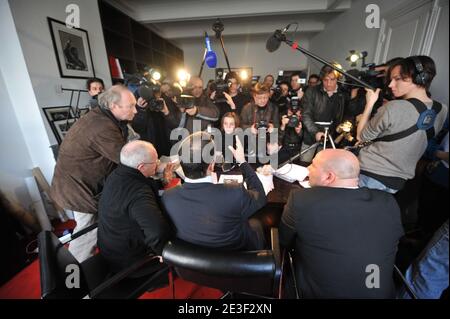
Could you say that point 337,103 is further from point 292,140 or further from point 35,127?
point 35,127

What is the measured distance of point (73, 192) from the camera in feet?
4.98

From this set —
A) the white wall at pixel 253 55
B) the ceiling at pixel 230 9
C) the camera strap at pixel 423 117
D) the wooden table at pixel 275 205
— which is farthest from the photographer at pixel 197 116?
the white wall at pixel 253 55

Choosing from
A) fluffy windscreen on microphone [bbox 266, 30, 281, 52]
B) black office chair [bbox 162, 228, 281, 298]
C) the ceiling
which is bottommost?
black office chair [bbox 162, 228, 281, 298]

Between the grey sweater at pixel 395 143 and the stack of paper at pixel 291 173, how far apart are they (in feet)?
1.37

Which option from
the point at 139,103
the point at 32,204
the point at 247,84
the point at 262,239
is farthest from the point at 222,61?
the point at 262,239

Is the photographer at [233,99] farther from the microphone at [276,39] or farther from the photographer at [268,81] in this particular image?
the microphone at [276,39]

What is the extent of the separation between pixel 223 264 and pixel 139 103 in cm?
208

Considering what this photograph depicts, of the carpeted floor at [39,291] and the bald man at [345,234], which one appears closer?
the bald man at [345,234]

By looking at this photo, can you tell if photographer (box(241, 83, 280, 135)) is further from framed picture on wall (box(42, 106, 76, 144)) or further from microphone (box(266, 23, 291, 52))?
framed picture on wall (box(42, 106, 76, 144))

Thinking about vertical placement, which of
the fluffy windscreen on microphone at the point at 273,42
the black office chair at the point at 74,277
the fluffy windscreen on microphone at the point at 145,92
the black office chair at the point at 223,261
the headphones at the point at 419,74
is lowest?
the black office chair at the point at 74,277

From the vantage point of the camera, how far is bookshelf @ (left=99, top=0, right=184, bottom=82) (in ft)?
11.6

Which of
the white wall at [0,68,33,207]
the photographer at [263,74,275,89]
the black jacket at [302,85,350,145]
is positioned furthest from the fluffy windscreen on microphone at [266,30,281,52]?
the white wall at [0,68,33,207]

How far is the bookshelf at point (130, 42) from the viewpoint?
3535 millimetres
